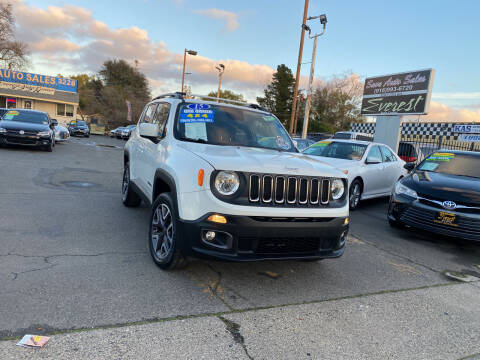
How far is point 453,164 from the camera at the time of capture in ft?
22.2

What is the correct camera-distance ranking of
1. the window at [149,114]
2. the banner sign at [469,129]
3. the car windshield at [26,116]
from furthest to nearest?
the car windshield at [26,116] → the banner sign at [469,129] → the window at [149,114]

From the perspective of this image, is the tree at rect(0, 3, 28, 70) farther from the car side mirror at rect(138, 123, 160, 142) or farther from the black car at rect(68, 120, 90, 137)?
the car side mirror at rect(138, 123, 160, 142)

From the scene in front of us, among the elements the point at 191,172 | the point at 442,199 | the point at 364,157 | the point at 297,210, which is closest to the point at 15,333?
the point at 191,172

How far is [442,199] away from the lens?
17.9 ft

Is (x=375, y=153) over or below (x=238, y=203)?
over

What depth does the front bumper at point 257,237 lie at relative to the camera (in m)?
3.05

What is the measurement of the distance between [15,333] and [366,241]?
15.5 feet

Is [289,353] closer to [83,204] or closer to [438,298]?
→ [438,298]

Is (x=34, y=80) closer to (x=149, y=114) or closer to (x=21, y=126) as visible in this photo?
(x=21, y=126)

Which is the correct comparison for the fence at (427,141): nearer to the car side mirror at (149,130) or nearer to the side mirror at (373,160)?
the side mirror at (373,160)

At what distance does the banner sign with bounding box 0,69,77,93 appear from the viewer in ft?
130

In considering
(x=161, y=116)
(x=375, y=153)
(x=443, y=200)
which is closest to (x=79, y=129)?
(x=375, y=153)

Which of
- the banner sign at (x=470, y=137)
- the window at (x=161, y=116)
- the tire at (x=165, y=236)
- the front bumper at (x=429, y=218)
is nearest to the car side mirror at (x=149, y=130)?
the window at (x=161, y=116)

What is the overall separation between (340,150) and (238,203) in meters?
5.91
